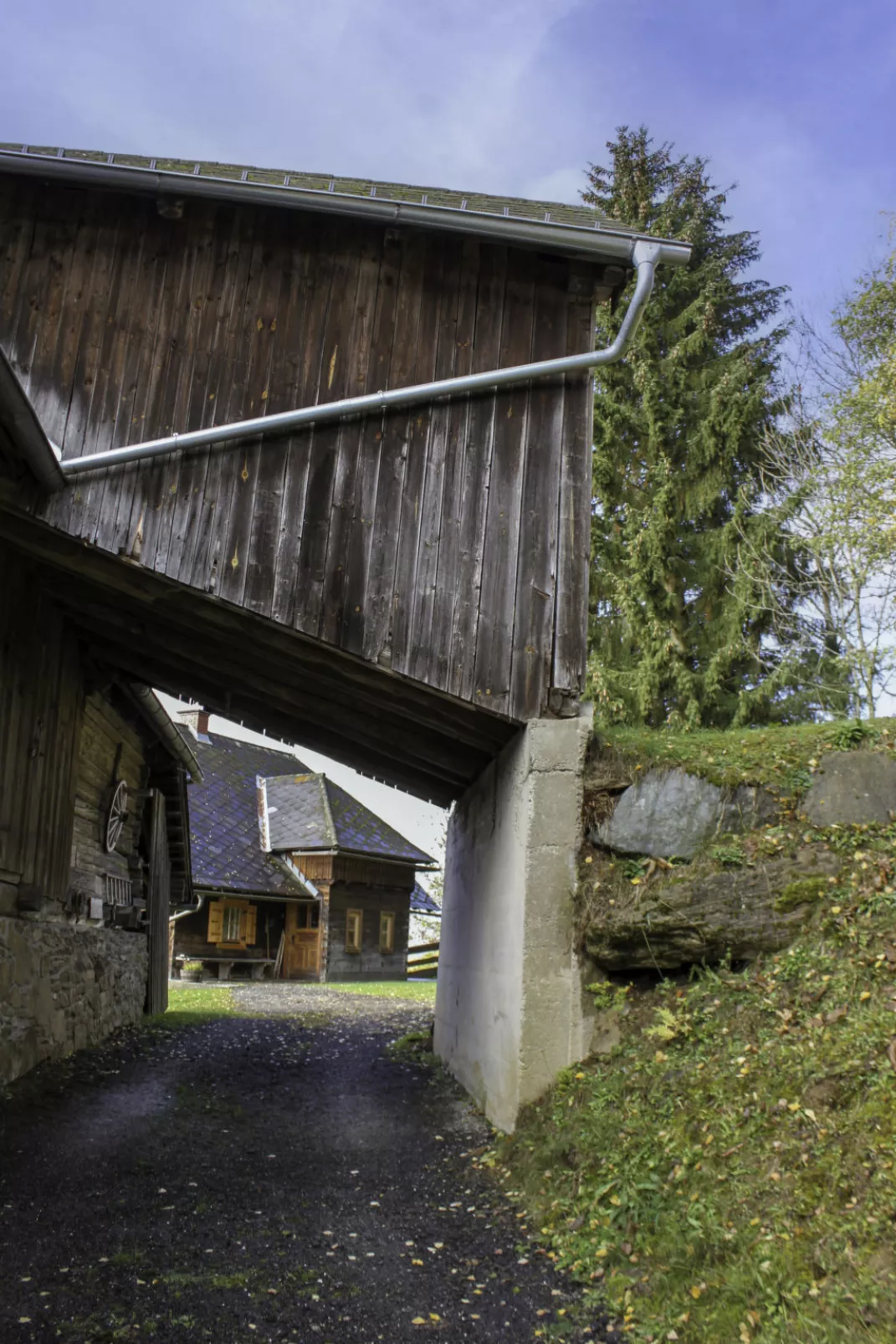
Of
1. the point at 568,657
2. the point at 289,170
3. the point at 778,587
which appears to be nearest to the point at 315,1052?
the point at 568,657

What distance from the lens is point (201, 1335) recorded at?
125 inches

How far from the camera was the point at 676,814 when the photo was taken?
18.6 feet

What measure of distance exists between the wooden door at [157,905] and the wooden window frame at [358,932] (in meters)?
10.4

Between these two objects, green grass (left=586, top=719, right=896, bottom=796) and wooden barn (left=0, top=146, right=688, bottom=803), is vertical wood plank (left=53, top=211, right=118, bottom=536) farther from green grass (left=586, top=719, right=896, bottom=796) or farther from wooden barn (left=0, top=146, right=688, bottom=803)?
green grass (left=586, top=719, right=896, bottom=796)

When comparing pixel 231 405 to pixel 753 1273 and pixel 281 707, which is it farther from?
pixel 753 1273

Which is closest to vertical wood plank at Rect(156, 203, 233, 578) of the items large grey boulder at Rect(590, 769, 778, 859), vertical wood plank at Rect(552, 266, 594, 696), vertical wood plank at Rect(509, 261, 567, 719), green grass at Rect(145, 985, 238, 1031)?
vertical wood plank at Rect(509, 261, 567, 719)

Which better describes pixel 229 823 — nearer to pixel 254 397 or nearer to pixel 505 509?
pixel 254 397

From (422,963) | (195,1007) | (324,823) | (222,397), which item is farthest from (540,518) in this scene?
(422,963)

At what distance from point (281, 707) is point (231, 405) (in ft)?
10.8

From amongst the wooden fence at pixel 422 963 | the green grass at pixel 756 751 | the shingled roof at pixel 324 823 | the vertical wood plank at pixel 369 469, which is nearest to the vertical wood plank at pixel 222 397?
the vertical wood plank at pixel 369 469

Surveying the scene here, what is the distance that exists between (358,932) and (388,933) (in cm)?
132

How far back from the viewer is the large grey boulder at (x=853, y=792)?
5.31m

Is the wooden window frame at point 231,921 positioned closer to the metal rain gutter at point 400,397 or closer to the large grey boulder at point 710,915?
the metal rain gutter at point 400,397

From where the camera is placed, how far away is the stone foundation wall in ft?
24.7
